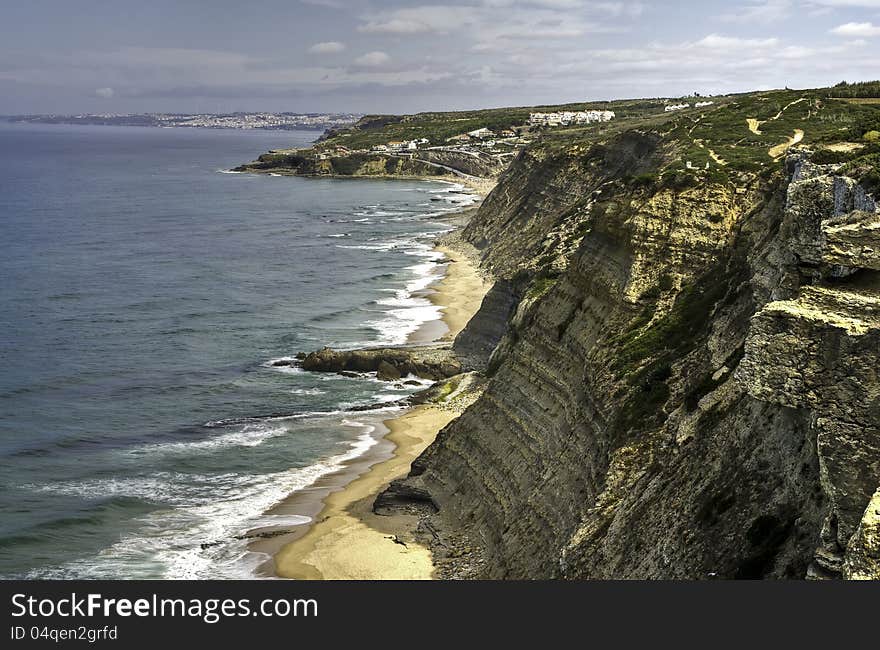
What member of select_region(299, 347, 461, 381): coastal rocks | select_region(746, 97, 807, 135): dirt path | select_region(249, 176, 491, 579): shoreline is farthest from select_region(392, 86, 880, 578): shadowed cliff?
select_region(746, 97, 807, 135): dirt path

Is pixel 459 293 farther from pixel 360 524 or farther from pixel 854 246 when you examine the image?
pixel 854 246

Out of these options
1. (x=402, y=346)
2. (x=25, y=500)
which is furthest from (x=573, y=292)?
(x=402, y=346)

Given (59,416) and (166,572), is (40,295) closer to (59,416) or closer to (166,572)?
(59,416)

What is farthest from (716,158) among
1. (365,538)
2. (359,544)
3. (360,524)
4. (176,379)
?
(176,379)

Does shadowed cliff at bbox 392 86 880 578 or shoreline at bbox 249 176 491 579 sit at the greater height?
shadowed cliff at bbox 392 86 880 578


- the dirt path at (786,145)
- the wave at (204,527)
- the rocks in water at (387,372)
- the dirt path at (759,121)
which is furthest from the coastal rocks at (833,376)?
the dirt path at (759,121)

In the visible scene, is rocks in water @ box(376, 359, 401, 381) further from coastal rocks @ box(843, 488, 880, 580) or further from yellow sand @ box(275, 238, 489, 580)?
coastal rocks @ box(843, 488, 880, 580)

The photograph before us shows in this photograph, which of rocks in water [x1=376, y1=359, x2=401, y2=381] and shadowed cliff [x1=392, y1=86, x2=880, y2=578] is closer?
shadowed cliff [x1=392, y1=86, x2=880, y2=578]
